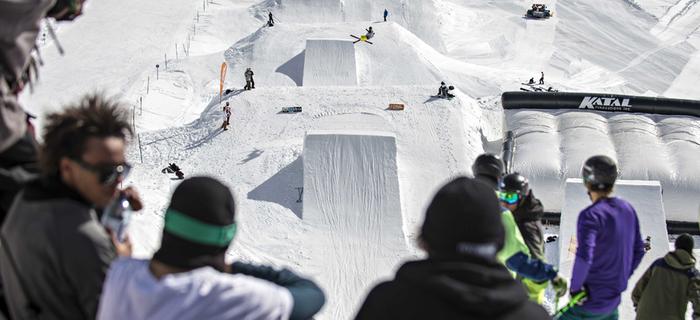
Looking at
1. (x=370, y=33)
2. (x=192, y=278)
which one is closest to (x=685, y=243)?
(x=192, y=278)

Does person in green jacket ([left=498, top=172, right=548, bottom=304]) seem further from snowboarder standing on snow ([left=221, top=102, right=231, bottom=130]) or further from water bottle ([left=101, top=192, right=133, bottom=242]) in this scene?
snowboarder standing on snow ([left=221, top=102, right=231, bottom=130])

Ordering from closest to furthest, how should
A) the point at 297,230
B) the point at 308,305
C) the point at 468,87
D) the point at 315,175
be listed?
the point at 308,305 → the point at 297,230 → the point at 315,175 → the point at 468,87

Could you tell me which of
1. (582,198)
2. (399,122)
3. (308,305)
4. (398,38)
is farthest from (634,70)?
(308,305)

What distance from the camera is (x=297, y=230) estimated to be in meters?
13.8

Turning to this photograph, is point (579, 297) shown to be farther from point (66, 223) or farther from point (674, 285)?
point (66, 223)

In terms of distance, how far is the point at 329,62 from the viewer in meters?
24.4

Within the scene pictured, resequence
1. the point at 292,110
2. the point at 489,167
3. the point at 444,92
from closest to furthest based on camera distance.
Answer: the point at 489,167 < the point at 292,110 < the point at 444,92

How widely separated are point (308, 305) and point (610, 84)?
28.0m

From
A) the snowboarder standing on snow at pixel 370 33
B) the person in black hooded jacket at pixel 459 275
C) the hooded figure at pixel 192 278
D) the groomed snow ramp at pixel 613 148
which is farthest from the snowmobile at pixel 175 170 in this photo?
the person in black hooded jacket at pixel 459 275

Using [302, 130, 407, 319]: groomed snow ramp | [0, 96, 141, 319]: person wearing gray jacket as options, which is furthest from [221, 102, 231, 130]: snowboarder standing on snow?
[0, 96, 141, 319]: person wearing gray jacket

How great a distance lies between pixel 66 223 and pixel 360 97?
18075 millimetres

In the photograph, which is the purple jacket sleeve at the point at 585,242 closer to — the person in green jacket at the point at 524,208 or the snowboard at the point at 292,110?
the person in green jacket at the point at 524,208

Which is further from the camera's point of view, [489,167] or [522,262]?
[489,167]

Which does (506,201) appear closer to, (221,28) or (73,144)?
(73,144)
